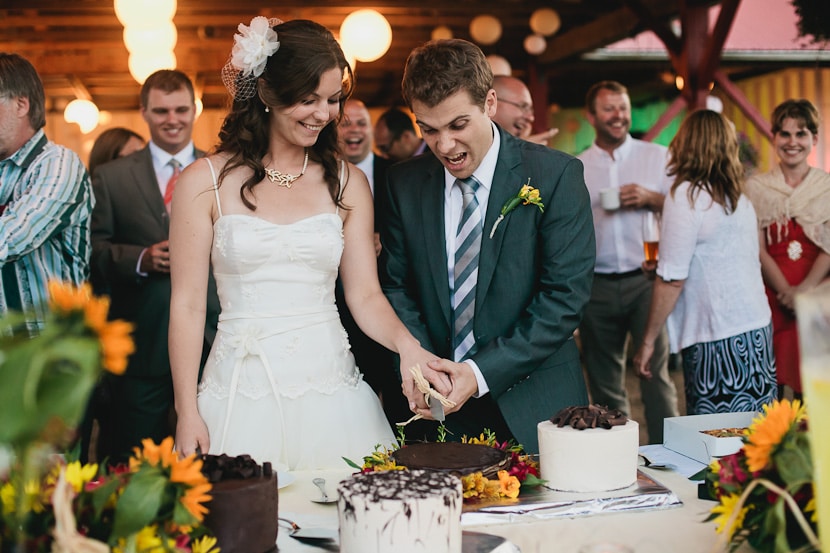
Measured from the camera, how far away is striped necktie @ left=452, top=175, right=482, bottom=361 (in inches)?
88.4

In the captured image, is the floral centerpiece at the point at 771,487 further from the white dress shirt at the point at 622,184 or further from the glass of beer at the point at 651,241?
the white dress shirt at the point at 622,184

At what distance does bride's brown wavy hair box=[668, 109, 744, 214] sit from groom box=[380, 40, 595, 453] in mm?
1222

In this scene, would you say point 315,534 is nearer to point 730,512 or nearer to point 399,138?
point 730,512

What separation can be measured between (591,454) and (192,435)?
3.32 ft

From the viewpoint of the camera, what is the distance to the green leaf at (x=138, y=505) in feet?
3.03

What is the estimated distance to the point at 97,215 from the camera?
3736mm

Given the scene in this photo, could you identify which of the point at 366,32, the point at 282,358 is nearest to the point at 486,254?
the point at 282,358

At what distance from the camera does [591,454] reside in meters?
1.45

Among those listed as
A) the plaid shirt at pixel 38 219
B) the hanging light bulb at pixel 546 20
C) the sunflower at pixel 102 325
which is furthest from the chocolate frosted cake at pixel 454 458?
the hanging light bulb at pixel 546 20

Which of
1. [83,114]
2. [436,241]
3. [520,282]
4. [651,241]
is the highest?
[83,114]

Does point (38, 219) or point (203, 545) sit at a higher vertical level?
point (38, 219)

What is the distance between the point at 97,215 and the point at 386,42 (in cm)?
351

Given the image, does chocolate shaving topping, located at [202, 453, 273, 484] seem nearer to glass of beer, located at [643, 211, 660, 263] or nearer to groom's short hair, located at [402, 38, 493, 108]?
groom's short hair, located at [402, 38, 493, 108]

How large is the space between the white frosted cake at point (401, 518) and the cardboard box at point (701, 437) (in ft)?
2.37
